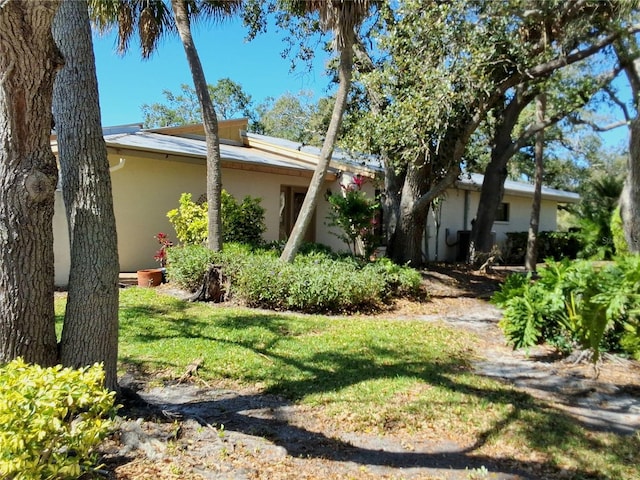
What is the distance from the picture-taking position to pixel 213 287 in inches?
369

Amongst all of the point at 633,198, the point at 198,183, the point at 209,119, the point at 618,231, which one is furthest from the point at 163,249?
the point at 618,231

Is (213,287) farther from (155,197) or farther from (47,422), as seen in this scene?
(47,422)

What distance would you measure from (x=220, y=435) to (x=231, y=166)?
10.8 meters

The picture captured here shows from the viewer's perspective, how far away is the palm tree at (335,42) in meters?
9.16

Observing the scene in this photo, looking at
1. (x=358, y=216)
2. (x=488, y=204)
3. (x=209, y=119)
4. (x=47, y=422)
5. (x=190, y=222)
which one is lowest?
(x=47, y=422)

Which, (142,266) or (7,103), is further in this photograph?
(142,266)

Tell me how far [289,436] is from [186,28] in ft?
30.3

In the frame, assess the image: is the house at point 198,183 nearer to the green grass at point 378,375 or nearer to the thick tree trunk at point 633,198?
the green grass at point 378,375

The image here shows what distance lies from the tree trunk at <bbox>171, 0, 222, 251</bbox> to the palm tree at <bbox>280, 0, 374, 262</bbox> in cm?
177

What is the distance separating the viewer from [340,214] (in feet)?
37.9

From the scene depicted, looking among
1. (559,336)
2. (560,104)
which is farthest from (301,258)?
(560,104)

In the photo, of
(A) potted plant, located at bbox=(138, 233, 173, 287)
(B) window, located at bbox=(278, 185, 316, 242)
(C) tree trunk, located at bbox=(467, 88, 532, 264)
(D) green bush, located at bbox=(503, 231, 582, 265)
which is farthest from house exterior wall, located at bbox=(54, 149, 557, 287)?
(D) green bush, located at bbox=(503, 231, 582, 265)

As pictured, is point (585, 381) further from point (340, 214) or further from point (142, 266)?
point (142, 266)

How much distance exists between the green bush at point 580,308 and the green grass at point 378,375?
0.95 meters
